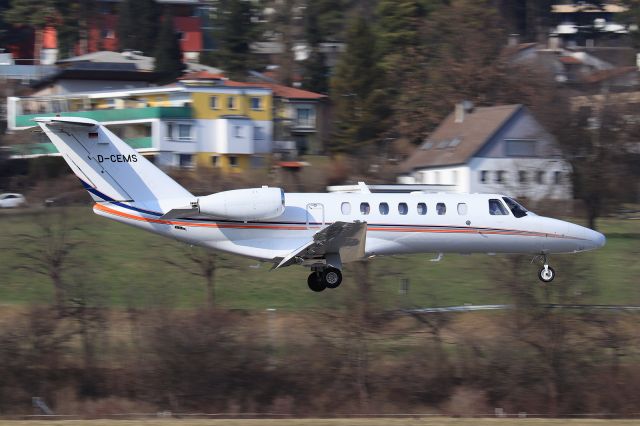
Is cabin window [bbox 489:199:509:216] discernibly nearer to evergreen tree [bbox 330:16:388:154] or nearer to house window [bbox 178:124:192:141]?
house window [bbox 178:124:192:141]

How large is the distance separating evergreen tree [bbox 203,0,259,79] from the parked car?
1563 inches

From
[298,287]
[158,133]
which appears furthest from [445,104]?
[298,287]

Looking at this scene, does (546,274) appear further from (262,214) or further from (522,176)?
(522,176)

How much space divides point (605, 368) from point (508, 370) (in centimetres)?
344

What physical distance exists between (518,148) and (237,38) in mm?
41212

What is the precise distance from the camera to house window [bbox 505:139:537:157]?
70.6 meters

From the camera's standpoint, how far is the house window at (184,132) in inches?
3046

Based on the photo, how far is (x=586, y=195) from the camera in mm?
55812

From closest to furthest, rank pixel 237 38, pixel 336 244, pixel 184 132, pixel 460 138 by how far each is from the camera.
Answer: pixel 336 244, pixel 460 138, pixel 184 132, pixel 237 38

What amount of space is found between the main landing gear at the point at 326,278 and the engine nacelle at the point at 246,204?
2342 millimetres

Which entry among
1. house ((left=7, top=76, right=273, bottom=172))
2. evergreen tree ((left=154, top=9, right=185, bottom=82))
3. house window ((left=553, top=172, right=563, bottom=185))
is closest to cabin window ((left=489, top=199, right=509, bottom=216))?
house window ((left=553, top=172, right=563, bottom=185))

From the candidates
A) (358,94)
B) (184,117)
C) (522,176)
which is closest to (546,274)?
(522,176)

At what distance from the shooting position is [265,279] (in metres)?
43.0

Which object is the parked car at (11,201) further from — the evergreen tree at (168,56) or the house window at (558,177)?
the evergreen tree at (168,56)
